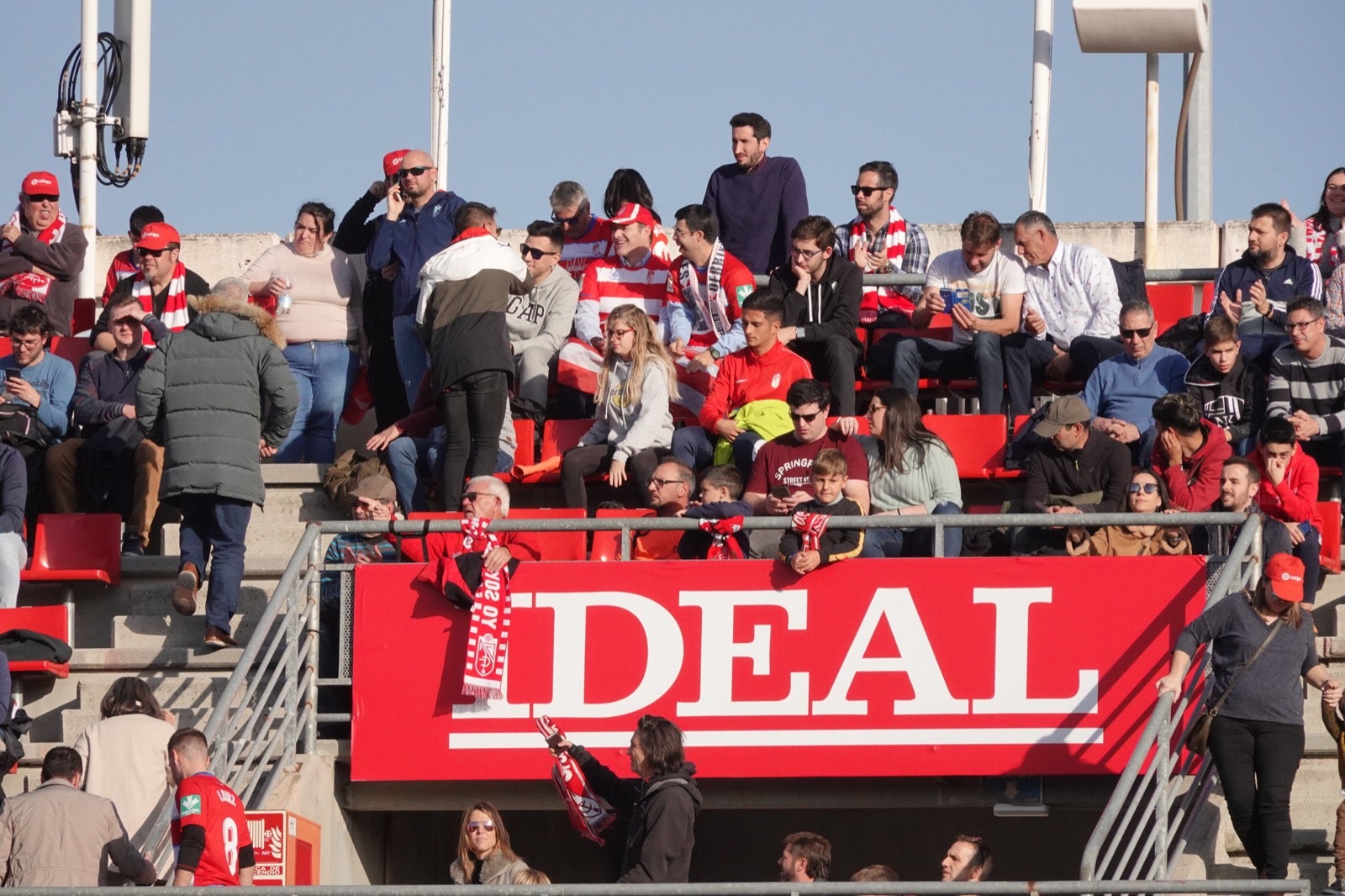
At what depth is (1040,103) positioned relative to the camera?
51.0 ft

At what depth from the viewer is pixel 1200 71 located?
1638cm

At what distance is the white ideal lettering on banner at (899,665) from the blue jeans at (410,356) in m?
3.54

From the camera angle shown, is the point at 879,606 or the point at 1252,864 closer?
the point at 1252,864

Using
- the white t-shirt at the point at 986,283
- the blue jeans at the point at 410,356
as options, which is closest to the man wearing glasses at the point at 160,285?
the blue jeans at the point at 410,356

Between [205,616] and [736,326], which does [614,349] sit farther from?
[205,616]

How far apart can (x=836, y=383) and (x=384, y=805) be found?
11.0 ft

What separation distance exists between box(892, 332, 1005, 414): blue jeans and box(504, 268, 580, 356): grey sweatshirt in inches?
72.6

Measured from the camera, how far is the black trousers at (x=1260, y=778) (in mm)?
8859

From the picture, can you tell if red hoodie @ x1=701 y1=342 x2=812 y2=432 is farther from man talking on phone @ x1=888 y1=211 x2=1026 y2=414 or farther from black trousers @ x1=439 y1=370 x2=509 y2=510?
black trousers @ x1=439 y1=370 x2=509 y2=510

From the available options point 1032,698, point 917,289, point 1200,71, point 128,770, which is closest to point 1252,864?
point 1032,698

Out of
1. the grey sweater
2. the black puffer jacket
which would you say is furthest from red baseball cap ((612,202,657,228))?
the grey sweater

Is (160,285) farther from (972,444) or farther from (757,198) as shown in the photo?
(972,444)

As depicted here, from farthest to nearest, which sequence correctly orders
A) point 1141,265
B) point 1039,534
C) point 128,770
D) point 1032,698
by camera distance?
point 1141,265 → point 1039,534 → point 1032,698 → point 128,770

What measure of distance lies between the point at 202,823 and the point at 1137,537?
4.33 m
